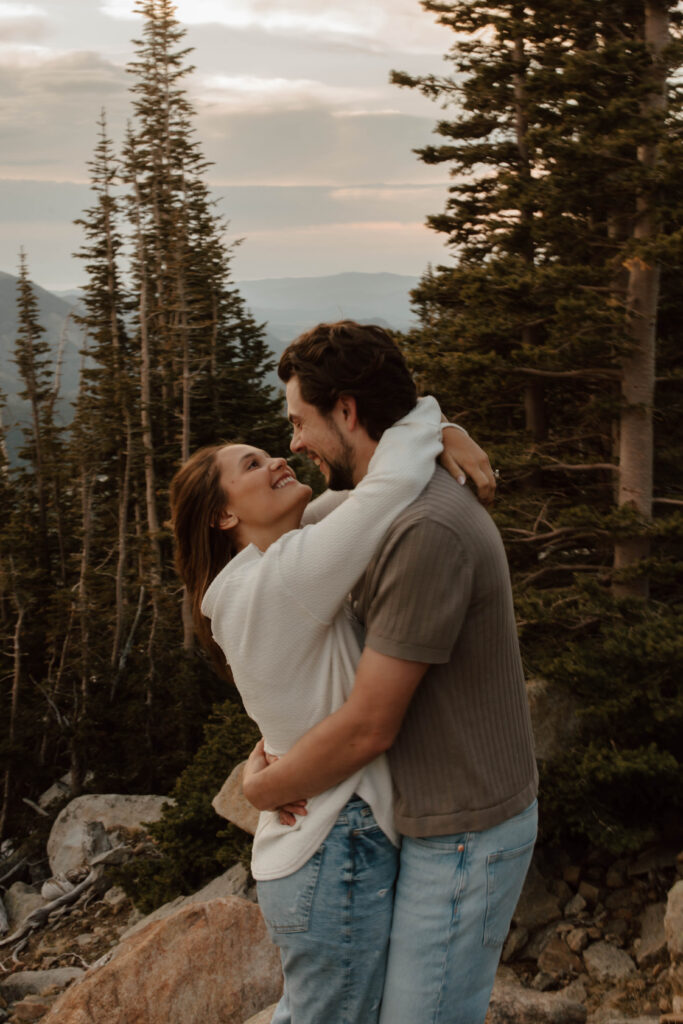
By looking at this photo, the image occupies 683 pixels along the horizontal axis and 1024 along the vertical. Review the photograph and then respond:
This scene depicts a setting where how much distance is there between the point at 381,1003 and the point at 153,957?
17.1 ft

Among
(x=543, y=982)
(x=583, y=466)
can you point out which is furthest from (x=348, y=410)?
(x=583, y=466)

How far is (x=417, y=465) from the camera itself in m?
2.12

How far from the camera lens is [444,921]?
2.15 metres

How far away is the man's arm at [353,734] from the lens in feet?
6.62

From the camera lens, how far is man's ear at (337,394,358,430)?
7.46 ft

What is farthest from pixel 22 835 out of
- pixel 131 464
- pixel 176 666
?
pixel 131 464

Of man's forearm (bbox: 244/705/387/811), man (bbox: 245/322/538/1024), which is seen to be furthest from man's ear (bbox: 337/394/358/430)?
man's forearm (bbox: 244/705/387/811)

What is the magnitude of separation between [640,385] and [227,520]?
1404cm

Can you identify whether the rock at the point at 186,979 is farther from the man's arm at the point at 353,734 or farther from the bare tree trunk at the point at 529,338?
the bare tree trunk at the point at 529,338

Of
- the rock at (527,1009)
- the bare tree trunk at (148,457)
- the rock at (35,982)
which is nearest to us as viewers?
the rock at (527,1009)

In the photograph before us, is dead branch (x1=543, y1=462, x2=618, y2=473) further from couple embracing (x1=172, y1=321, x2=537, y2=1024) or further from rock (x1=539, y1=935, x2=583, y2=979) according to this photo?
couple embracing (x1=172, y1=321, x2=537, y2=1024)

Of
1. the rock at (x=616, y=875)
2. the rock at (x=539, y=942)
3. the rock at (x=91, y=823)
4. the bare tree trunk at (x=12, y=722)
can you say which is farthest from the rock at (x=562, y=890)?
the bare tree trunk at (x=12, y=722)

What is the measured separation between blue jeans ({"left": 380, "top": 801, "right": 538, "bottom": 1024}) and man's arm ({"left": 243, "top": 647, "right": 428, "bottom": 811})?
29 cm

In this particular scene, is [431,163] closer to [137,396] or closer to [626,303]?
[626,303]
